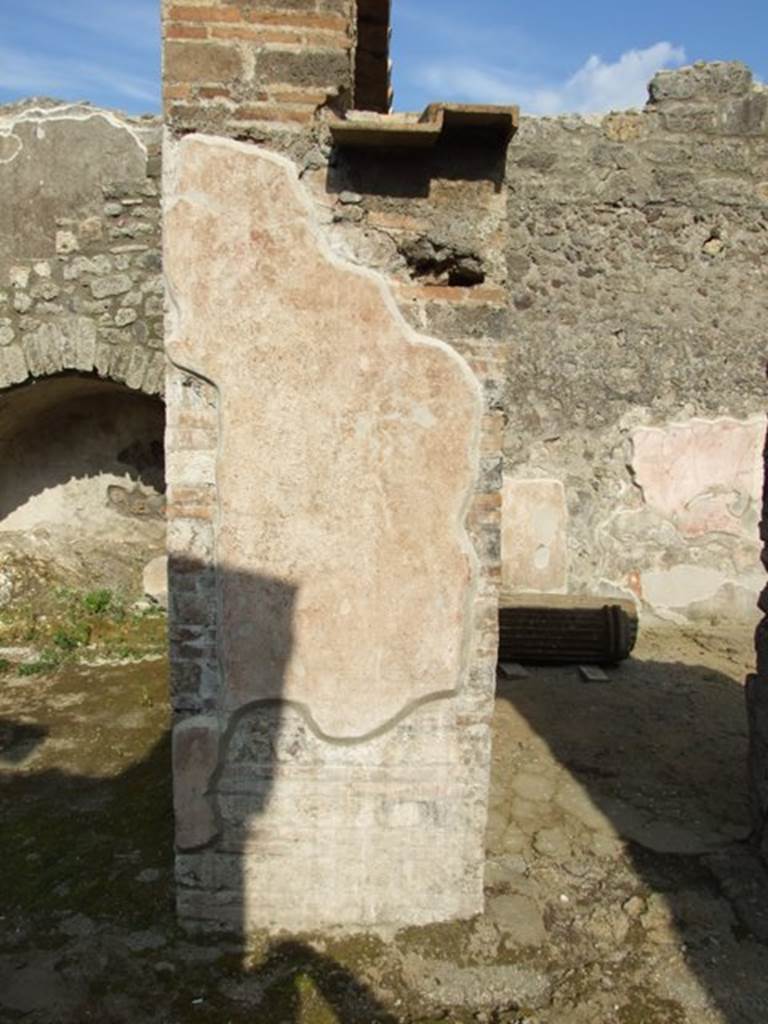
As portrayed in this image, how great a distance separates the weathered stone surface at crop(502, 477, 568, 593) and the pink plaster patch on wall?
0.65 m

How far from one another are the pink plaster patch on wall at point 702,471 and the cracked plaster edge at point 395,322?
380cm

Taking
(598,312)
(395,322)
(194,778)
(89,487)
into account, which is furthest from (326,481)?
(89,487)

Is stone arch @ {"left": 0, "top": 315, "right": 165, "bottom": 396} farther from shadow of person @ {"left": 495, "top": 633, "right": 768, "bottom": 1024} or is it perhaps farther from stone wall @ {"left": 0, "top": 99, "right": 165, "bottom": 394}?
shadow of person @ {"left": 495, "top": 633, "right": 768, "bottom": 1024}

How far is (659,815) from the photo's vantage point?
10.9ft

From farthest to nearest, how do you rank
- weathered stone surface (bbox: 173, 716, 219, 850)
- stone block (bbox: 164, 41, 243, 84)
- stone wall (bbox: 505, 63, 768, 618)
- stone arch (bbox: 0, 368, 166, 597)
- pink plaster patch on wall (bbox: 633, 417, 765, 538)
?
1. stone arch (bbox: 0, 368, 166, 597)
2. pink plaster patch on wall (bbox: 633, 417, 765, 538)
3. stone wall (bbox: 505, 63, 768, 618)
4. weathered stone surface (bbox: 173, 716, 219, 850)
5. stone block (bbox: 164, 41, 243, 84)

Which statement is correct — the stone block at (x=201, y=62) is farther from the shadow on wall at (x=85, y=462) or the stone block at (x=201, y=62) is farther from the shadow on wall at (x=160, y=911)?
the shadow on wall at (x=85, y=462)

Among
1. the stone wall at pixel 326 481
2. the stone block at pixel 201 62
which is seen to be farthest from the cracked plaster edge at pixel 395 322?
the stone block at pixel 201 62

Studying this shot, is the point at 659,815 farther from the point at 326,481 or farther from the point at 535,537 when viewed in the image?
the point at 535,537

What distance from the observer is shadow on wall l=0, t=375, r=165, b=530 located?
616 cm

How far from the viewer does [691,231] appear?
568 cm

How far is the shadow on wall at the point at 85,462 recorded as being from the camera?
6.16 meters

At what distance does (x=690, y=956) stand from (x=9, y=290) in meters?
5.28

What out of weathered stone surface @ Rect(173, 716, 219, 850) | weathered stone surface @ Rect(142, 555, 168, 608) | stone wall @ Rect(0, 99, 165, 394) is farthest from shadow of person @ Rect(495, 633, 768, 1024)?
stone wall @ Rect(0, 99, 165, 394)

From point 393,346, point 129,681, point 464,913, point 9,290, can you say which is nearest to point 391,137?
point 393,346
